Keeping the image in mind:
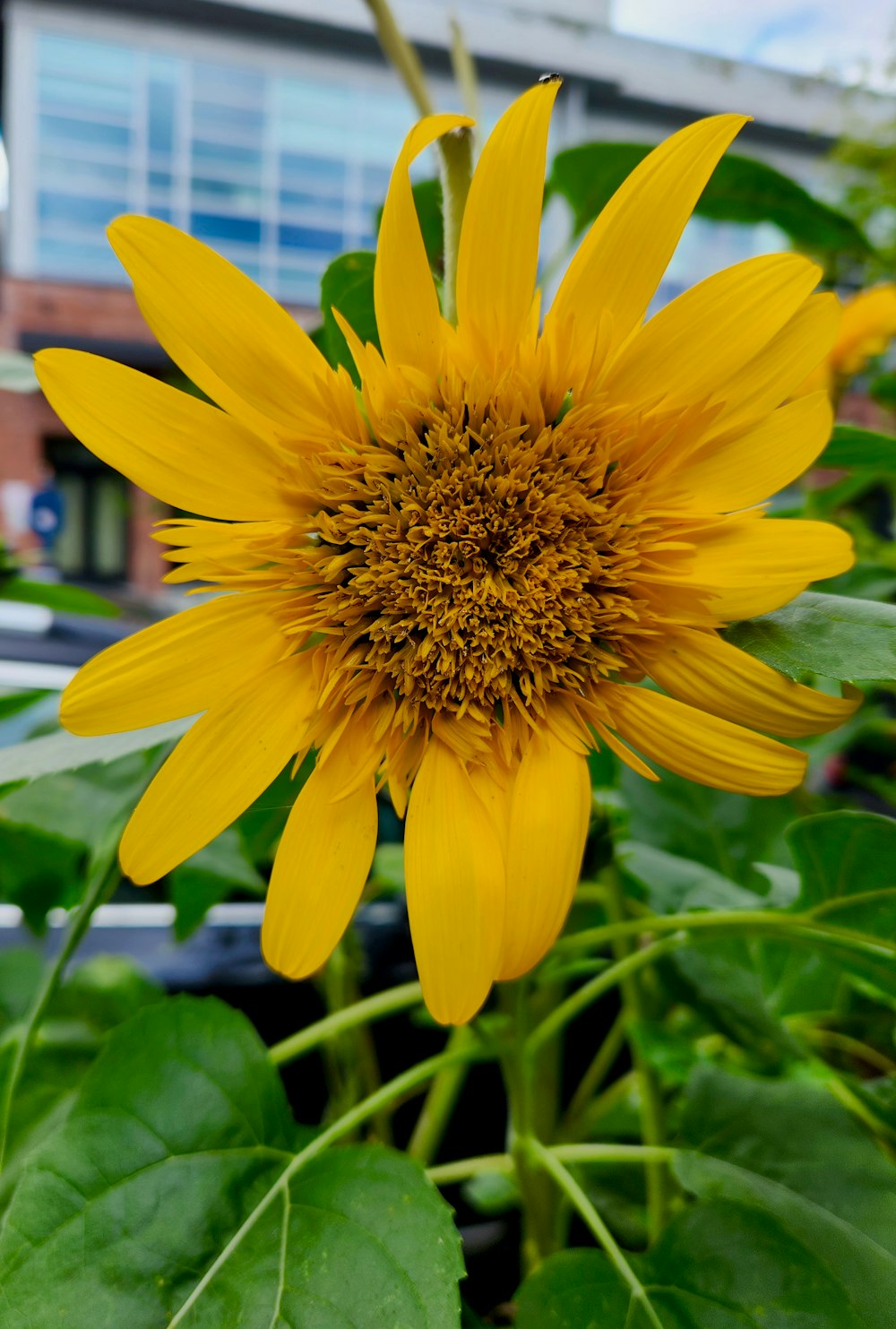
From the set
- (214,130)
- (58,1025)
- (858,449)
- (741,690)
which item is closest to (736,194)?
(858,449)

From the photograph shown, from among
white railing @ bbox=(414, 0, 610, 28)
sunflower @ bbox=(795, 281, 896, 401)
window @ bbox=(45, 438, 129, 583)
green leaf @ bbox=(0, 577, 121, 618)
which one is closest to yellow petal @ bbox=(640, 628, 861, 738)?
green leaf @ bbox=(0, 577, 121, 618)

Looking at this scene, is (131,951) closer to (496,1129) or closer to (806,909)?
(496,1129)

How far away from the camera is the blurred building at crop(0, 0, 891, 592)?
5504 mm

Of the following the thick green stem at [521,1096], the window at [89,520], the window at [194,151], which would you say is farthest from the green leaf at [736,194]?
the window at [194,151]

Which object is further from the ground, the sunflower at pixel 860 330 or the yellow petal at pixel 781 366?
the sunflower at pixel 860 330

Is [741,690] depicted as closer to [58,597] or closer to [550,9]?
[58,597]

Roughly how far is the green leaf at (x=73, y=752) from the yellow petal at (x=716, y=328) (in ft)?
0.48

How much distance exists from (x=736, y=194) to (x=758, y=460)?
21 centimetres

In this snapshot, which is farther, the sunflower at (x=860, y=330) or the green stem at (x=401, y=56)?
the sunflower at (x=860, y=330)

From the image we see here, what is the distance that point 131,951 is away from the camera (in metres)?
0.87

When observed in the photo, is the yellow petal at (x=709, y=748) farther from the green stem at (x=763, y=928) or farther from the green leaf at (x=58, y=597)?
the green leaf at (x=58, y=597)

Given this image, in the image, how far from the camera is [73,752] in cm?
24

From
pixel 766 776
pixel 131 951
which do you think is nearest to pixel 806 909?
pixel 766 776

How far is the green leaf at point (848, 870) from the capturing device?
27cm
